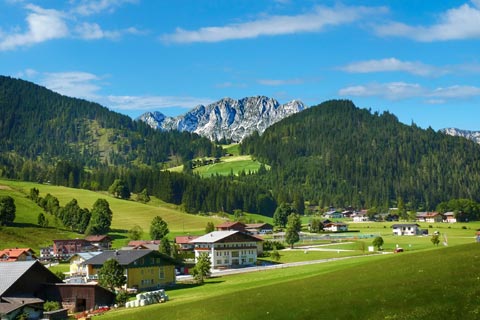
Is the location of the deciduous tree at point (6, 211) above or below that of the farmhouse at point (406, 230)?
above

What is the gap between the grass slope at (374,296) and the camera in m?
34.0

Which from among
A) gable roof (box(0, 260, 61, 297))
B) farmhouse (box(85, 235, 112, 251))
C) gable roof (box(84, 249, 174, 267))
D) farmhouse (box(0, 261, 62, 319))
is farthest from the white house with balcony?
gable roof (box(0, 260, 61, 297))

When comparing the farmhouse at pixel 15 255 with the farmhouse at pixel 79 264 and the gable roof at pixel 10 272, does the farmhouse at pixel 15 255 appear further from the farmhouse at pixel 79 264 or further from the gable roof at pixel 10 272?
the gable roof at pixel 10 272

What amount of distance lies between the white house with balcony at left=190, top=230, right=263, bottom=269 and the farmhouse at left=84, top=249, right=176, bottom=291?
29.0m

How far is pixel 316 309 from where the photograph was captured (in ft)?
120

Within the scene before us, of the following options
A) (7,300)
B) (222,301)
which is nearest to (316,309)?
(222,301)

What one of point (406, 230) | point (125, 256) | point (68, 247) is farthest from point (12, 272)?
point (406, 230)

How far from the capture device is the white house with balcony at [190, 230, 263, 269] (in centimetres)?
11756

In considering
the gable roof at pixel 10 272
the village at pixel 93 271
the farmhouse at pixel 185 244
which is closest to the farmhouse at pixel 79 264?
the village at pixel 93 271

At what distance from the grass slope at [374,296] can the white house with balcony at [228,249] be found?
6874 centimetres

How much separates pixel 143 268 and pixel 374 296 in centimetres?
5329

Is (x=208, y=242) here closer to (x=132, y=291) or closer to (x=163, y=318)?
(x=132, y=291)

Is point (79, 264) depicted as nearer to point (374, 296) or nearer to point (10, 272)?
point (10, 272)

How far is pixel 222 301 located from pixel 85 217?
132m
